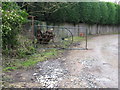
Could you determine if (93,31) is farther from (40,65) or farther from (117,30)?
(40,65)

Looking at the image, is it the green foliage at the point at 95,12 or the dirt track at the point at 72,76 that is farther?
the green foliage at the point at 95,12

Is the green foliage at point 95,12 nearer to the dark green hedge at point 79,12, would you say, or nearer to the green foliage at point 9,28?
the dark green hedge at point 79,12

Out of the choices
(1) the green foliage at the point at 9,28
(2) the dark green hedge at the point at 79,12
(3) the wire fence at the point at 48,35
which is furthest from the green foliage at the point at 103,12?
(1) the green foliage at the point at 9,28

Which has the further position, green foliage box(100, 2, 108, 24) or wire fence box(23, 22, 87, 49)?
green foliage box(100, 2, 108, 24)

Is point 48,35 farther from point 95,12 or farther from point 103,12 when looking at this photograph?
point 103,12

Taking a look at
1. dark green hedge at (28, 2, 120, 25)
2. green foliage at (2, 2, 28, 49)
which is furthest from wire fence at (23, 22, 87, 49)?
dark green hedge at (28, 2, 120, 25)

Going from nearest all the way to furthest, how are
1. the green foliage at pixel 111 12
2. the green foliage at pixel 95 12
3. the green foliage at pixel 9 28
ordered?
1. the green foliage at pixel 9 28
2. the green foliage at pixel 95 12
3. the green foliage at pixel 111 12

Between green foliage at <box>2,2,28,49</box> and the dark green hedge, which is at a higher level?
the dark green hedge

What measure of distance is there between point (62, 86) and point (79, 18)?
11261 mm

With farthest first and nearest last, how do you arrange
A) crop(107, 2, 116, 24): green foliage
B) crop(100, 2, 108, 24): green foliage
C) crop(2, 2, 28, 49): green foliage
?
1. crop(107, 2, 116, 24): green foliage
2. crop(100, 2, 108, 24): green foliage
3. crop(2, 2, 28, 49): green foliage

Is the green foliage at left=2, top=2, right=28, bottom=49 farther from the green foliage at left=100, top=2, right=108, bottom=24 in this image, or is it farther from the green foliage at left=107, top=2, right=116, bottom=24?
the green foliage at left=107, top=2, right=116, bottom=24

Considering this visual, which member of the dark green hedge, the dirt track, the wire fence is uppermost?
the dark green hedge

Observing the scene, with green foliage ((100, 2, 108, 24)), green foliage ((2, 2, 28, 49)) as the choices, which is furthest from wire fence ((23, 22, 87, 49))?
green foliage ((100, 2, 108, 24))

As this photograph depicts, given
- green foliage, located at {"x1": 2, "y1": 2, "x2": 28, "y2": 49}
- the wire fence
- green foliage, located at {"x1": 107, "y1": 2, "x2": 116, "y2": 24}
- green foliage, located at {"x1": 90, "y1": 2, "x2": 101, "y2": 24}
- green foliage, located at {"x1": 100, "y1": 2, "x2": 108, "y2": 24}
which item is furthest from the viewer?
green foliage, located at {"x1": 107, "y1": 2, "x2": 116, "y2": 24}
